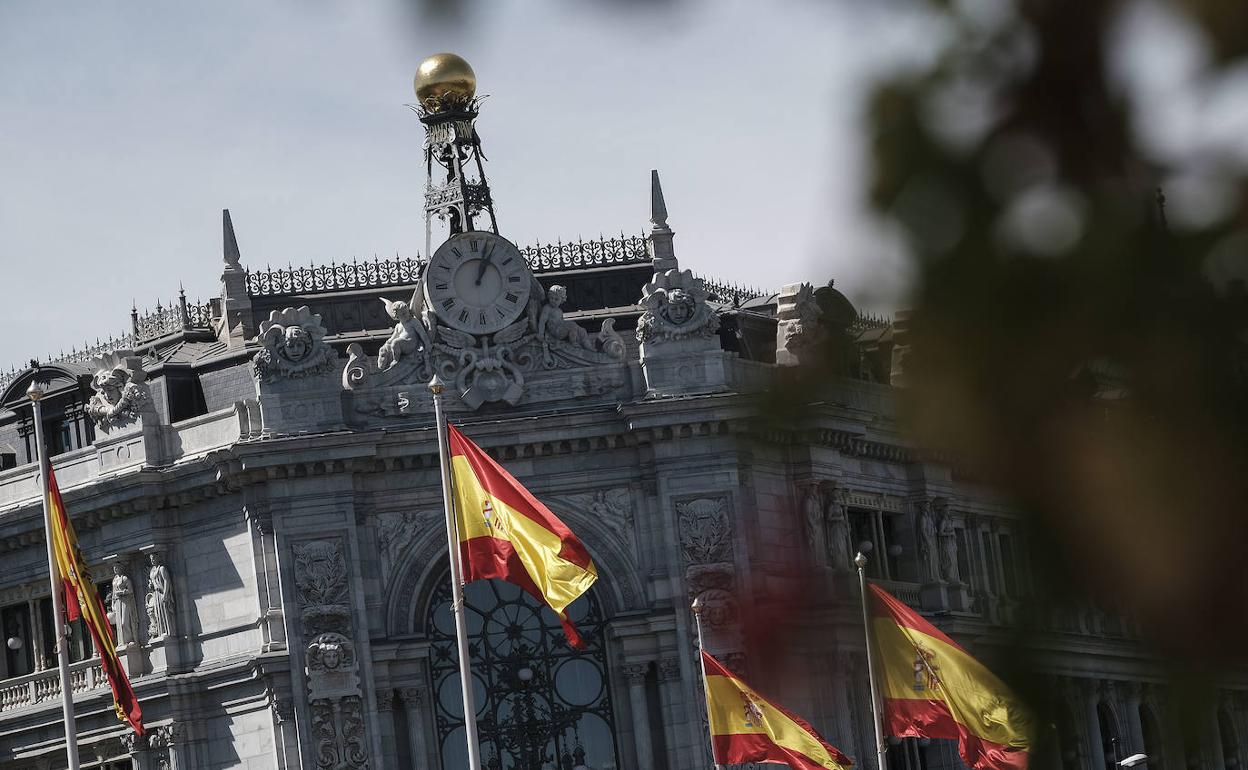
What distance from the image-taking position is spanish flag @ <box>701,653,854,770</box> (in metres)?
35.4

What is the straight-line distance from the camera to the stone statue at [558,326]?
134 feet

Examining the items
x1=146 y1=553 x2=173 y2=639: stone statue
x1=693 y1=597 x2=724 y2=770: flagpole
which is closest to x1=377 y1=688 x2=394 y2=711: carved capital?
x1=146 y1=553 x2=173 y2=639: stone statue

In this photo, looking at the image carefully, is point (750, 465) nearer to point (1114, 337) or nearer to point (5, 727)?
point (5, 727)

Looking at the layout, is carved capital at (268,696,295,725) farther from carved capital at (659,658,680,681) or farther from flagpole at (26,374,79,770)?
carved capital at (659,658,680,681)

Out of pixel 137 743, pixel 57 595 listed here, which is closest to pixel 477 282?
pixel 57 595

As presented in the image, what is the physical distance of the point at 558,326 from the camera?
40.8 metres

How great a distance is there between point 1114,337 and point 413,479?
3784 centimetres

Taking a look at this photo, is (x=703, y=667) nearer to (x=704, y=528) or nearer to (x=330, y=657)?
(x=704, y=528)

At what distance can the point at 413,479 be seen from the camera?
40500mm

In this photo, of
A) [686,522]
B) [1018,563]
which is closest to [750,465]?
[686,522]

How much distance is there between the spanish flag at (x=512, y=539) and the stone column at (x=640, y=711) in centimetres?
773

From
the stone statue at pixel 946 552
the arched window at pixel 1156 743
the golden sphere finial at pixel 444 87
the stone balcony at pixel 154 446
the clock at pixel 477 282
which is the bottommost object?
the arched window at pixel 1156 743

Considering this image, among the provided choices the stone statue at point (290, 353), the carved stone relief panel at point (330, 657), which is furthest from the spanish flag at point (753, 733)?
the stone statue at point (290, 353)

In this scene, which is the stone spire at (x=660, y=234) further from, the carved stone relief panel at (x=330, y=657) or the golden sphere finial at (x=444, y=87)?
the carved stone relief panel at (x=330, y=657)
